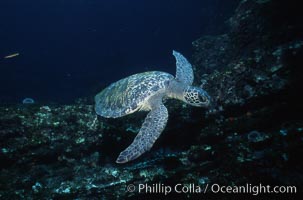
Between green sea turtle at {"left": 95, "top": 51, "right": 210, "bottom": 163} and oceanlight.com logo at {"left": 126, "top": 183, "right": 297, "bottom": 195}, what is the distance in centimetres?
90

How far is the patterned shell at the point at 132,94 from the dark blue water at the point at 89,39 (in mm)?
8809

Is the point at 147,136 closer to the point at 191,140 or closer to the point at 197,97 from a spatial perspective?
the point at 191,140

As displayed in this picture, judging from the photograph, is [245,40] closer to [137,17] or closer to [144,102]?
[144,102]

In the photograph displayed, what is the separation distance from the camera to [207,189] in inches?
112

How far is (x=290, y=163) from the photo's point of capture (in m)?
2.76

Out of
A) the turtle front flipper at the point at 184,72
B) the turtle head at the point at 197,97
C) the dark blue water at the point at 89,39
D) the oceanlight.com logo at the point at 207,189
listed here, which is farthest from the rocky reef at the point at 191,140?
the dark blue water at the point at 89,39

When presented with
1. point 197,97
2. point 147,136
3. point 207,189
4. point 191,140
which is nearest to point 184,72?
point 197,97

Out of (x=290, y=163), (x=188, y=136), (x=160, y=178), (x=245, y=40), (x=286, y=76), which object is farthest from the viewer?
(x=245, y=40)

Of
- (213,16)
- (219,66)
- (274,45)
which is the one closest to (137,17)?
(213,16)

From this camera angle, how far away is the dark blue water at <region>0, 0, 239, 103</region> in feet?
92.2

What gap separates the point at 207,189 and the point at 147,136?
194cm

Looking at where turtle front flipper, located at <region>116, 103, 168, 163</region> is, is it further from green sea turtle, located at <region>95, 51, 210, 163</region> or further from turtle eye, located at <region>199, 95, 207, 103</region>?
turtle eye, located at <region>199, 95, 207, 103</region>

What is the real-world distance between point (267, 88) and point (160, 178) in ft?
9.80

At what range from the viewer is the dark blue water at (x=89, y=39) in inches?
1107
